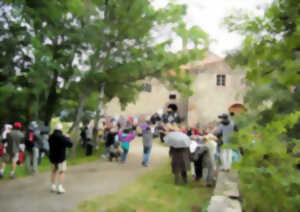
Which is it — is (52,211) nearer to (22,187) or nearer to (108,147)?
(22,187)

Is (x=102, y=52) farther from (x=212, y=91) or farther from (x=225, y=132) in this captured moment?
(x=212, y=91)

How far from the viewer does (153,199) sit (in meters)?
6.88

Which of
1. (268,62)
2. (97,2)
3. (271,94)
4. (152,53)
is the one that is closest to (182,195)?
(268,62)

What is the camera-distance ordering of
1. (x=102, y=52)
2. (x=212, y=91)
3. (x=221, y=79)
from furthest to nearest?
1. (x=221, y=79)
2. (x=212, y=91)
3. (x=102, y=52)

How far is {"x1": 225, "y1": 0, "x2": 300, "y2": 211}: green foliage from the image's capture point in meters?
3.00

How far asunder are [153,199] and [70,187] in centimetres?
253

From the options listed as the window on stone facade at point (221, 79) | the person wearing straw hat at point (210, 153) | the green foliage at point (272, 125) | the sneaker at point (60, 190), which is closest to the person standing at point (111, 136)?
the person wearing straw hat at point (210, 153)

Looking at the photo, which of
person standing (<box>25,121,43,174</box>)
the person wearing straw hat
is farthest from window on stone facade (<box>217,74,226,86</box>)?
person standing (<box>25,121,43,174</box>)

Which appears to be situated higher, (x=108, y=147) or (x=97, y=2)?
(x=97, y=2)

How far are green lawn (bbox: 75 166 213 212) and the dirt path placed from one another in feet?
1.53

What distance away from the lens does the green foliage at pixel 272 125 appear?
300 centimetres

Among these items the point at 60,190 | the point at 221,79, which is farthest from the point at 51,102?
the point at 221,79

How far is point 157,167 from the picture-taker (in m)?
11.9

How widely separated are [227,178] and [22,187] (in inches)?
217
